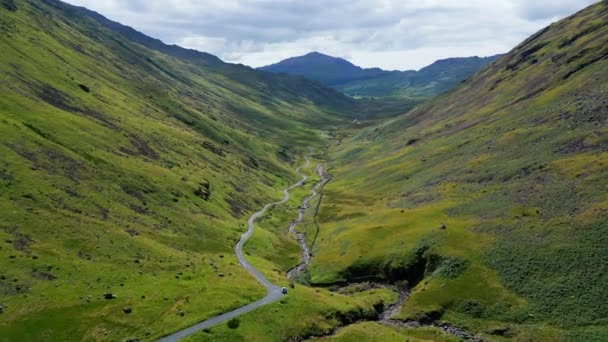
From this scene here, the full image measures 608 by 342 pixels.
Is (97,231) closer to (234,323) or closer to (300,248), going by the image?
(234,323)

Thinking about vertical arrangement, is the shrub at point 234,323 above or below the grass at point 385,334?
above

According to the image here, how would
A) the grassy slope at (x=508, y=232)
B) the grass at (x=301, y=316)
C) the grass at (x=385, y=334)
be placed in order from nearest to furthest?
the grass at (x=301, y=316) < the grass at (x=385, y=334) < the grassy slope at (x=508, y=232)

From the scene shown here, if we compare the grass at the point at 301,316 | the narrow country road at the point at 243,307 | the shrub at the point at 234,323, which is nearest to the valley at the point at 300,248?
the shrub at the point at 234,323

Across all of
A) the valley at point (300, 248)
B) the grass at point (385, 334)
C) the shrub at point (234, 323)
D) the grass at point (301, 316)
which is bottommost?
the grass at point (385, 334)

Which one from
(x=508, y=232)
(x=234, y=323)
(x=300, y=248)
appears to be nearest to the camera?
(x=234, y=323)

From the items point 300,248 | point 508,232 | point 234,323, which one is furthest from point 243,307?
point 508,232

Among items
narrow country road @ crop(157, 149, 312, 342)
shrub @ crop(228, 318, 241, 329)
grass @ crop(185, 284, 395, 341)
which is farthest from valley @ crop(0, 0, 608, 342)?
narrow country road @ crop(157, 149, 312, 342)

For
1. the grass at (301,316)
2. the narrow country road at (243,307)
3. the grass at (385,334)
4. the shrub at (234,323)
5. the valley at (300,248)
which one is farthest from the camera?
the grass at (385,334)

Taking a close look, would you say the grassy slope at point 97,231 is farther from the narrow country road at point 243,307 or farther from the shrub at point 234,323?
the shrub at point 234,323

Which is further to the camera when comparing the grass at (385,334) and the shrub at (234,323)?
the grass at (385,334)

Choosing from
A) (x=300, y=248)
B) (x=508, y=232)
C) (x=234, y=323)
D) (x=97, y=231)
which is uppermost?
(x=508, y=232)

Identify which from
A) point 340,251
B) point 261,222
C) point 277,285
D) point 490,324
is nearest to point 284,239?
point 261,222
